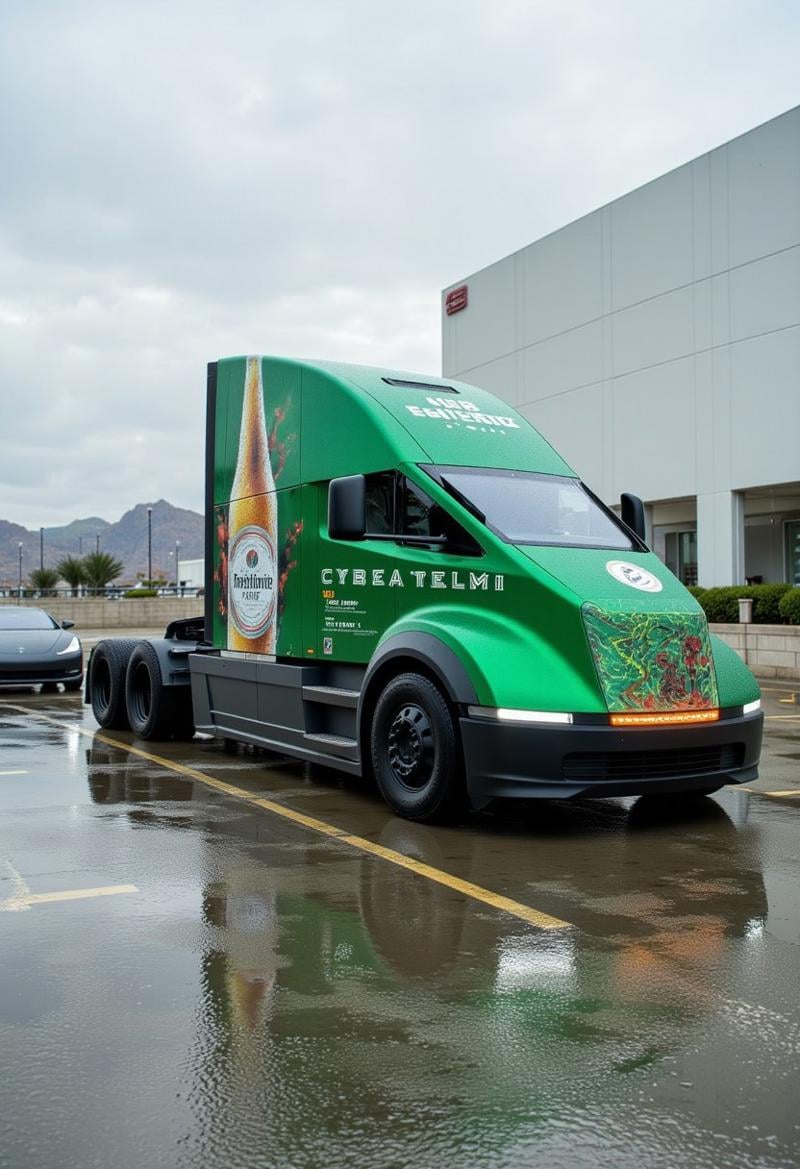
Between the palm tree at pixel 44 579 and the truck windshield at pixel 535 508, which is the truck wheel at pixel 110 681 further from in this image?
the palm tree at pixel 44 579

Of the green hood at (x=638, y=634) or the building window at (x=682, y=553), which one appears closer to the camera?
the green hood at (x=638, y=634)

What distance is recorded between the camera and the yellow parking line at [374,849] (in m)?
5.55

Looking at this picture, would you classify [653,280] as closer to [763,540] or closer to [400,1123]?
[763,540]

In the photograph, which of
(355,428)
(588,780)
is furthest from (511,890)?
(355,428)

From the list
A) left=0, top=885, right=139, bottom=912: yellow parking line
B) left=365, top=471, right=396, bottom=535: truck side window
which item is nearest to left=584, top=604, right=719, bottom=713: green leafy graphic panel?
left=365, top=471, right=396, bottom=535: truck side window

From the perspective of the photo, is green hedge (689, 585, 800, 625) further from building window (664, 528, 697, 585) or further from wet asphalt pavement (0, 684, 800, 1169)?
wet asphalt pavement (0, 684, 800, 1169)

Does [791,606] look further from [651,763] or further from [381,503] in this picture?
[651,763]

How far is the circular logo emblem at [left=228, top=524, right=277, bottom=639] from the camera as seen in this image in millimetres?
9969

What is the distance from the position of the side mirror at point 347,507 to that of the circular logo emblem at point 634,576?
5.46ft

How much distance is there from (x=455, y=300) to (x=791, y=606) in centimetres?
2100

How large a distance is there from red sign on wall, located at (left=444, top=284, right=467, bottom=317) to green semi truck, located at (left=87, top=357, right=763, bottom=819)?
2852 centimetres

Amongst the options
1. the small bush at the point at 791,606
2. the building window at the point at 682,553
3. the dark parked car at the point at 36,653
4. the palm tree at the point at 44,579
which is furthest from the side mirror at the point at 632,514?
the palm tree at the point at 44,579

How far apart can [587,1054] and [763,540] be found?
1204 inches

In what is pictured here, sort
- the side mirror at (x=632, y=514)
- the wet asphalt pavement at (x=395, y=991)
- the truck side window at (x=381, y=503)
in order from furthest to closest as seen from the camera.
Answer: the side mirror at (x=632, y=514) → the truck side window at (x=381, y=503) → the wet asphalt pavement at (x=395, y=991)
